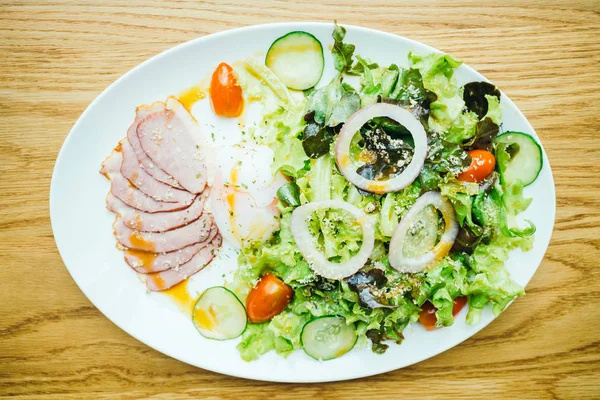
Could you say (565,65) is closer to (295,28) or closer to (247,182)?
(295,28)

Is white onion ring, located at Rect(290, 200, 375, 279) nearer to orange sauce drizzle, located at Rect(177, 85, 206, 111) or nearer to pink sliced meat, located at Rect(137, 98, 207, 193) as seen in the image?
pink sliced meat, located at Rect(137, 98, 207, 193)

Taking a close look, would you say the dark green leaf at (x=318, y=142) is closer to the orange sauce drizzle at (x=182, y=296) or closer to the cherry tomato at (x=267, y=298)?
the cherry tomato at (x=267, y=298)

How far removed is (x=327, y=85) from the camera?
99.3 inches

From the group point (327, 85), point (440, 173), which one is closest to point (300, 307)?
point (440, 173)

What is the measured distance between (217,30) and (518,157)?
6.25 feet

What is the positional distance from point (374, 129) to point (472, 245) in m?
0.82

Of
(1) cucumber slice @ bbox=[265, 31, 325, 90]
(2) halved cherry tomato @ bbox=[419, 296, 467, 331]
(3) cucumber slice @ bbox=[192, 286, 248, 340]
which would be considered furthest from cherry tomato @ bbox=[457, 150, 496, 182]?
(3) cucumber slice @ bbox=[192, 286, 248, 340]

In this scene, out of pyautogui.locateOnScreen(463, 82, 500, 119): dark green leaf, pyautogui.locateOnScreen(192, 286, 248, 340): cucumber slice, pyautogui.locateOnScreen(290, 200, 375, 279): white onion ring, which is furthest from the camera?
pyautogui.locateOnScreen(192, 286, 248, 340): cucumber slice

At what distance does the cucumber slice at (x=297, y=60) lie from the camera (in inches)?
100.0

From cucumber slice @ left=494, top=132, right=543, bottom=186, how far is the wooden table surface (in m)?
0.31

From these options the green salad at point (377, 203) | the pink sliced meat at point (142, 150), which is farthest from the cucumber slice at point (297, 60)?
the pink sliced meat at point (142, 150)

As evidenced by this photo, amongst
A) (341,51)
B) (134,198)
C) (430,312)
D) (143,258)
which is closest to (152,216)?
(134,198)

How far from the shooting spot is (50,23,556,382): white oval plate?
253cm

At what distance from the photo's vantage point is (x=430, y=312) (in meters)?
2.51
